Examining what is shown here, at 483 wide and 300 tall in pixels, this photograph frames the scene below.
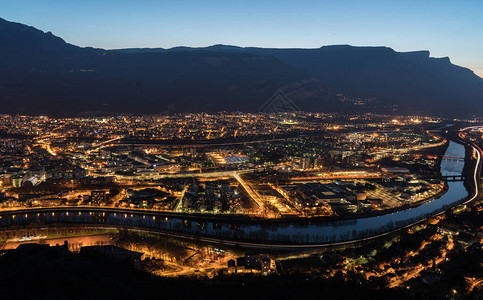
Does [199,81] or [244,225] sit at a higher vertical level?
[199,81]

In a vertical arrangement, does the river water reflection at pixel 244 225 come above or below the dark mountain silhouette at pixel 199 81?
below

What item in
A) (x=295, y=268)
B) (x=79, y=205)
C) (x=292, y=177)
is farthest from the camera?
(x=292, y=177)

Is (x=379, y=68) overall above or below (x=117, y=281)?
above

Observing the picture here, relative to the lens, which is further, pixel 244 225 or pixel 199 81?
pixel 199 81

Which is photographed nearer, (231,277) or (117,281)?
(117,281)

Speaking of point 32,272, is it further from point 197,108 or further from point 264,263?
point 197,108

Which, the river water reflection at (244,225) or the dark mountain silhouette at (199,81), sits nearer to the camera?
the river water reflection at (244,225)

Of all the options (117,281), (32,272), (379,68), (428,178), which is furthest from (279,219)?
(379,68)

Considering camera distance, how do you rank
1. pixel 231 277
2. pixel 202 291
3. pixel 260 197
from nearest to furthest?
1. pixel 202 291
2. pixel 231 277
3. pixel 260 197
